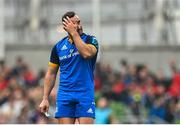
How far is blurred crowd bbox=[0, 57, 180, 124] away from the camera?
17.2m

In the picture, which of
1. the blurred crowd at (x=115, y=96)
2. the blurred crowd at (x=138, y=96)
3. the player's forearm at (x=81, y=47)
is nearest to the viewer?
the player's forearm at (x=81, y=47)

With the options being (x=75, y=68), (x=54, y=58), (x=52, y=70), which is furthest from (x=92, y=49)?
(x=52, y=70)

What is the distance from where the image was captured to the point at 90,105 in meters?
10.5

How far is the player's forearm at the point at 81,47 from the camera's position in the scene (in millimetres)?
10117

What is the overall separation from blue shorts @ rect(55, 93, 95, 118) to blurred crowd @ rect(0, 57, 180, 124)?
248 inches

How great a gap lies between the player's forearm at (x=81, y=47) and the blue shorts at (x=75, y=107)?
589 millimetres

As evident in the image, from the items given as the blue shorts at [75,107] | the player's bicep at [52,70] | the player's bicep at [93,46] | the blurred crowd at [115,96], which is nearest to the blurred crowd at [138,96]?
the blurred crowd at [115,96]

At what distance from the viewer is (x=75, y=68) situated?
34.3 ft

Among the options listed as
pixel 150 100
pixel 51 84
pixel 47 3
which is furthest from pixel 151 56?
pixel 51 84

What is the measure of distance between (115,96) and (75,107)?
9194 mm

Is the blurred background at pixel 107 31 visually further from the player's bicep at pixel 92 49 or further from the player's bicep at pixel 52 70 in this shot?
the player's bicep at pixel 92 49

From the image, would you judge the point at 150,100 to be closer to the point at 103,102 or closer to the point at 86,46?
the point at 103,102

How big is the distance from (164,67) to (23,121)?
8.98 metres

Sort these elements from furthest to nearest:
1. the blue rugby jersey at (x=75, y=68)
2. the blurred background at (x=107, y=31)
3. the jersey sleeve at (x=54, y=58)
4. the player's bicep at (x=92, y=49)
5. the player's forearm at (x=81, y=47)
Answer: the blurred background at (x=107, y=31) → the jersey sleeve at (x=54, y=58) → the blue rugby jersey at (x=75, y=68) → the player's bicep at (x=92, y=49) → the player's forearm at (x=81, y=47)
